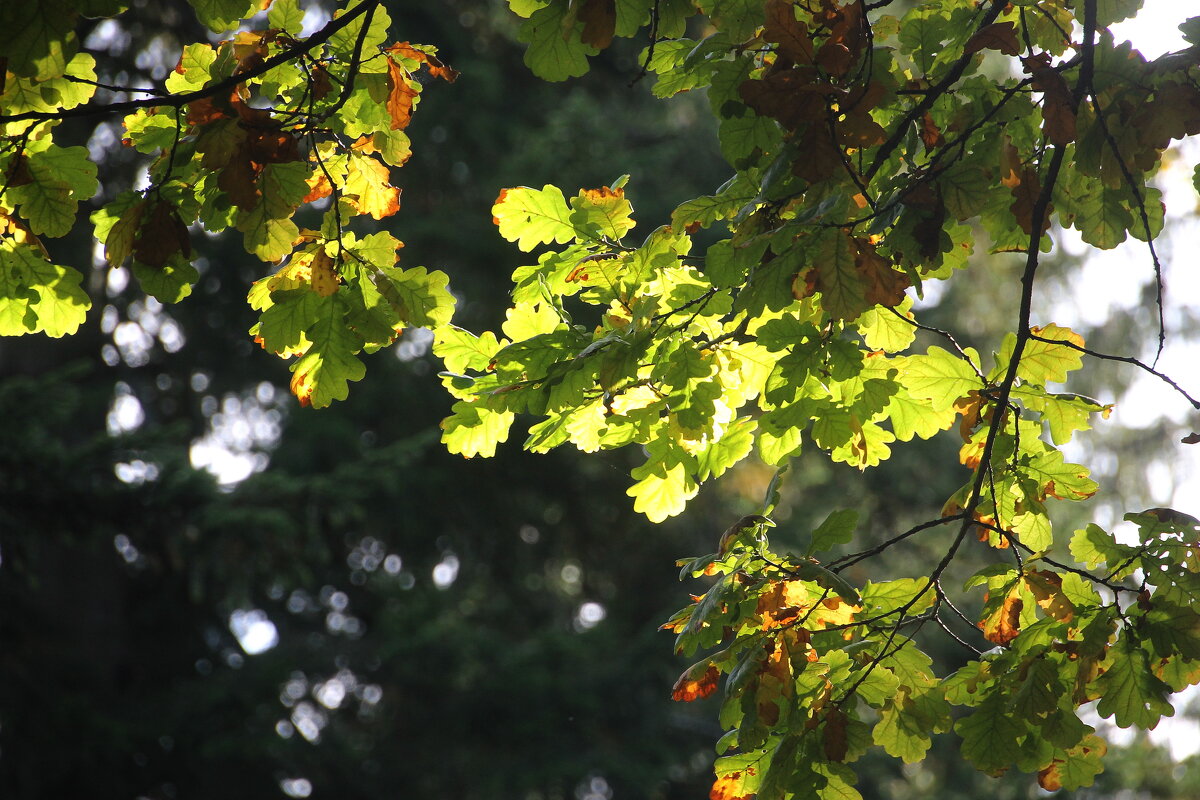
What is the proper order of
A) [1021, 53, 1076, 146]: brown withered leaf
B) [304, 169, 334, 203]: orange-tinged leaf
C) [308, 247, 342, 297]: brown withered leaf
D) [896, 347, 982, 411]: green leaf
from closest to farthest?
[1021, 53, 1076, 146]: brown withered leaf, [308, 247, 342, 297]: brown withered leaf, [304, 169, 334, 203]: orange-tinged leaf, [896, 347, 982, 411]: green leaf

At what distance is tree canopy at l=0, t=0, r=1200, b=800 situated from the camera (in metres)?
1.69

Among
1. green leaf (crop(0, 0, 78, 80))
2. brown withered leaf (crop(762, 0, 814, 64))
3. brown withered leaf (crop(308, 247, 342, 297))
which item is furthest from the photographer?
brown withered leaf (crop(308, 247, 342, 297))

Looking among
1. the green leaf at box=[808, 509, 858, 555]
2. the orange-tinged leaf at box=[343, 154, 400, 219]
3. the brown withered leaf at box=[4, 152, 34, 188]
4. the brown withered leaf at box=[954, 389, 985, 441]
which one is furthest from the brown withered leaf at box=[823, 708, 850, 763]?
the brown withered leaf at box=[4, 152, 34, 188]

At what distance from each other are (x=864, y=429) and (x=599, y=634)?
246 inches

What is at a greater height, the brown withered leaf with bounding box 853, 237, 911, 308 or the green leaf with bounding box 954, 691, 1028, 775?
the brown withered leaf with bounding box 853, 237, 911, 308

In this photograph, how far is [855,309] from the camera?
1610mm

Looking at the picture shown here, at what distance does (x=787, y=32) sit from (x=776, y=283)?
405 millimetres

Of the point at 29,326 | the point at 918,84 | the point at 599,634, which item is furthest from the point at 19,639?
the point at 918,84

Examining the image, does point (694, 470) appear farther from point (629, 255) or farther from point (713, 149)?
point (713, 149)

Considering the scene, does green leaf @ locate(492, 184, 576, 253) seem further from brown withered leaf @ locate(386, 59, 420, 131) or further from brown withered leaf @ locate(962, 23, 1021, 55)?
brown withered leaf @ locate(962, 23, 1021, 55)

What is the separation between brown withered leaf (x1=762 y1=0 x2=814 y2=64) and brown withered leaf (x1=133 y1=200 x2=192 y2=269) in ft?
3.47

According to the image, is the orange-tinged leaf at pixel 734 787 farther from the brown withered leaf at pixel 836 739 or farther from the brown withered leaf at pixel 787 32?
the brown withered leaf at pixel 787 32

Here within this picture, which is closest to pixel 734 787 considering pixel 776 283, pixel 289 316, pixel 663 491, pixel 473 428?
pixel 663 491

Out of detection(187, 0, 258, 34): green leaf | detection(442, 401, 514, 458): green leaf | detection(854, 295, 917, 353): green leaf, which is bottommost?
detection(442, 401, 514, 458): green leaf
